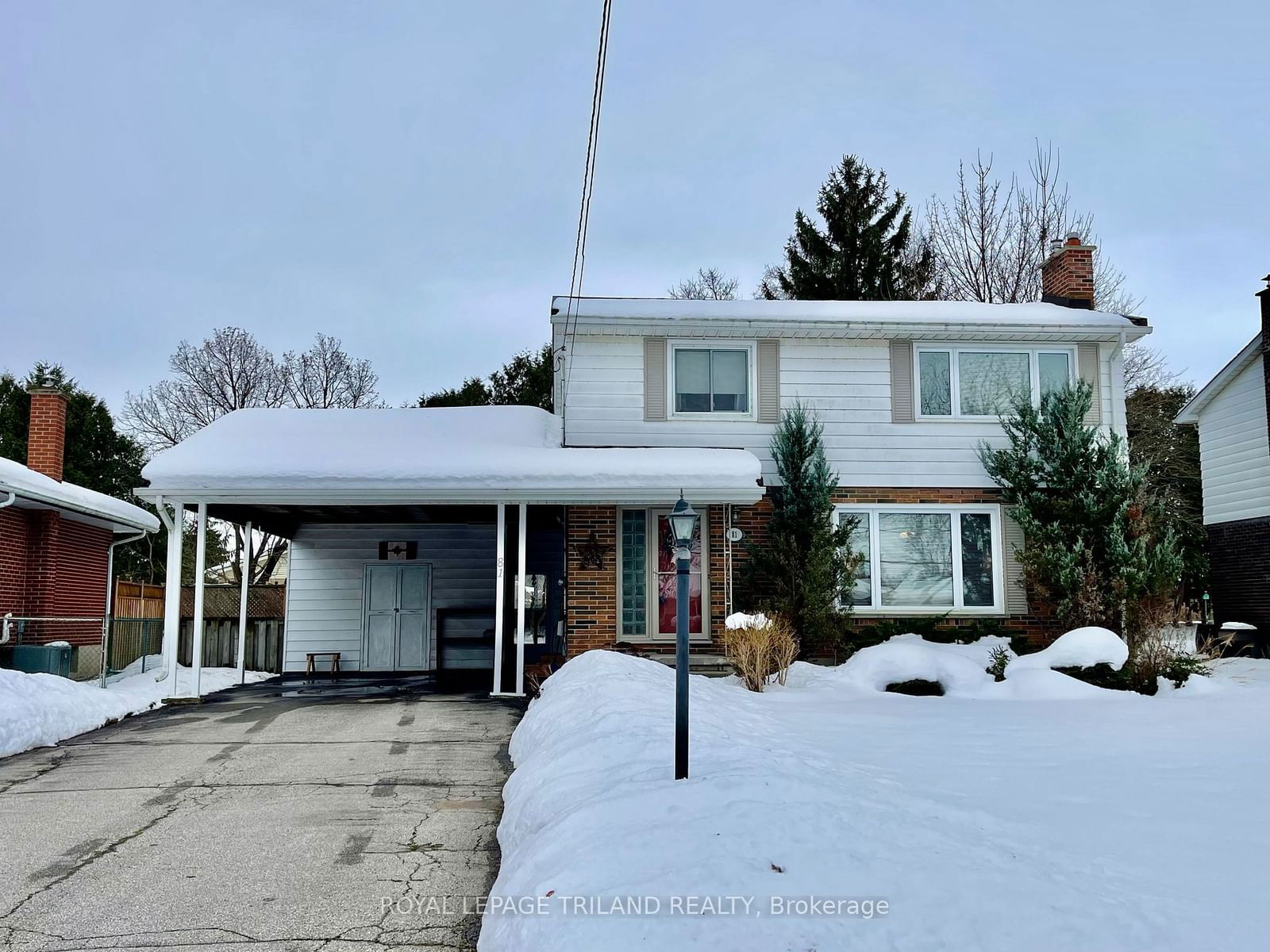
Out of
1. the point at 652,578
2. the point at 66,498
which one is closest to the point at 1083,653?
the point at 652,578

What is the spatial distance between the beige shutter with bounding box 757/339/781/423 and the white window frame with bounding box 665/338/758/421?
64 mm

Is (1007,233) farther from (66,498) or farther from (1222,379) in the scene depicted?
(66,498)

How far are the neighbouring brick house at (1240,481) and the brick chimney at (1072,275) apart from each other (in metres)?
3.09

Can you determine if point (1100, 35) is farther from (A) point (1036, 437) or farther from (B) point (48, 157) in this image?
(B) point (48, 157)

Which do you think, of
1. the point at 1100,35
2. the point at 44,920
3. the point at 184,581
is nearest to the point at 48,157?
the point at 184,581

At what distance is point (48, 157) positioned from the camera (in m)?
27.5

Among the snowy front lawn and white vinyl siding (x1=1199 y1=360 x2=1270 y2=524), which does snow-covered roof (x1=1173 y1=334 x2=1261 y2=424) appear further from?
the snowy front lawn

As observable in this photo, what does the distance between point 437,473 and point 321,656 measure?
21.6 feet

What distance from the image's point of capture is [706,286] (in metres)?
37.7

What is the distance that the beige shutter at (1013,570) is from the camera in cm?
1428

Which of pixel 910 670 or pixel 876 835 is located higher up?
pixel 876 835

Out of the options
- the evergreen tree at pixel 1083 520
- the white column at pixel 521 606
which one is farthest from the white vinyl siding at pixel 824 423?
the white column at pixel 521 606

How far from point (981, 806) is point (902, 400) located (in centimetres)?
1012

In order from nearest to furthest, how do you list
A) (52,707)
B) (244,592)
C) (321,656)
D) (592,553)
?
(52,707), (592,553), (244,592), (321,656)
